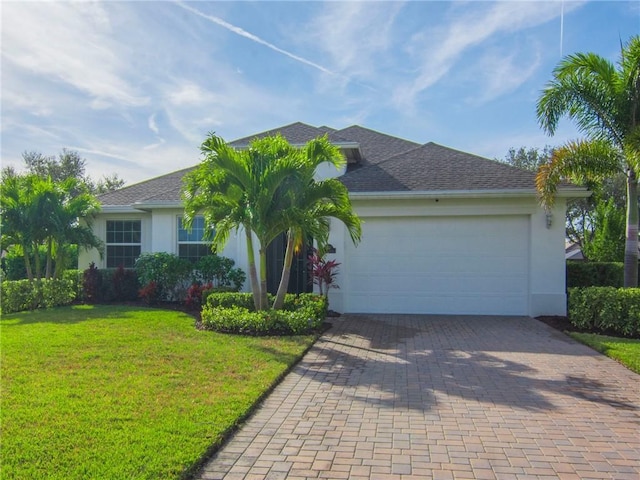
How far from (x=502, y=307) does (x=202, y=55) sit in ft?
31.1

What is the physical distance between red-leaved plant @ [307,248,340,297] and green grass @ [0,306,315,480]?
10.1 ft

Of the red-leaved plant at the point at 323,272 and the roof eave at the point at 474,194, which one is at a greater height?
the roof eave at the point at 474,194

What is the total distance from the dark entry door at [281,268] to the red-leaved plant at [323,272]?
3.47 feet

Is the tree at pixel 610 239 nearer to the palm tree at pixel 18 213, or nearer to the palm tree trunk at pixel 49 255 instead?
the palm tree trunk at pixel 49 255

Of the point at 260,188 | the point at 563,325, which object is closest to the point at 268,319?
the point at 260,188

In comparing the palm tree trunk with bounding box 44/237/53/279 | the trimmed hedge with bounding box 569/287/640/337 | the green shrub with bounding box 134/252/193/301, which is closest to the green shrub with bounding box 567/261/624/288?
the trimmed hedge with bounding box 569/287/640/337

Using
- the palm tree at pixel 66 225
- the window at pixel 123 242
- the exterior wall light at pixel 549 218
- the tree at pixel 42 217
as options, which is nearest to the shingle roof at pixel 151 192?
the window at pixel 123 242

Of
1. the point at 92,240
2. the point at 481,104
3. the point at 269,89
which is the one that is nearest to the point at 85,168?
the point at 92,240

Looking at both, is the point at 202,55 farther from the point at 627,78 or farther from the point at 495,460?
the point at 495,460

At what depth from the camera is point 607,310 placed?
8812mm

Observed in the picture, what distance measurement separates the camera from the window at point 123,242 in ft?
48.8

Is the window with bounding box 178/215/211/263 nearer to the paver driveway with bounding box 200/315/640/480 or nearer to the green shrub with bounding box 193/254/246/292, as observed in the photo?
the green shrub with bounding box 193/254/246/292

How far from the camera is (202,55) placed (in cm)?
1012

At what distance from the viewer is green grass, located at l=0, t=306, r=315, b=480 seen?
11.6ft
